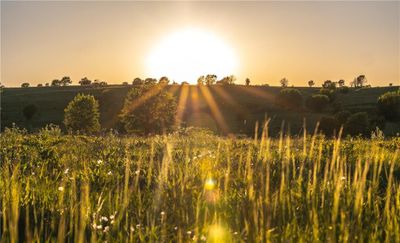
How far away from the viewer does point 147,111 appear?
6394 centimetres

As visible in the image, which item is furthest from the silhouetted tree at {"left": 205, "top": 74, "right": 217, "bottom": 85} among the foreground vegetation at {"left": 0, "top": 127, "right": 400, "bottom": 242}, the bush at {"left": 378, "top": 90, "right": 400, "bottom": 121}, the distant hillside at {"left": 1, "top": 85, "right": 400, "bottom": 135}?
the foreground vegetation at {"left": 0, "top": 127, "right": 400, "bottom": 242}

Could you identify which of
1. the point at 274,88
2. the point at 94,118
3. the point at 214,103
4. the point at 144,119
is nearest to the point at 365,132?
the point at 144,119

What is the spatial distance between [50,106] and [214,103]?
46211mm

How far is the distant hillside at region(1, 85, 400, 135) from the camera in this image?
103 meters

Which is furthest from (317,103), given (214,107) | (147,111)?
(147,111)

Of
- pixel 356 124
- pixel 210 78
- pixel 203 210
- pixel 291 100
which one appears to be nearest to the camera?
pixel 203 210

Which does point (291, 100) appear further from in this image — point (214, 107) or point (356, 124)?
point (356, 124)

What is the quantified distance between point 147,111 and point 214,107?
58.7 meters

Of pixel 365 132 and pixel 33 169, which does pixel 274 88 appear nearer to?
pixel 365 132

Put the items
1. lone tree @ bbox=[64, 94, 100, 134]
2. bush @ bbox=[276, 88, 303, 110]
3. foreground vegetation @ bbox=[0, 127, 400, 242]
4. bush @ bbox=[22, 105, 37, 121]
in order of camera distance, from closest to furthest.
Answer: foreground vegetation @ bbox=[0, 127, 400, 242] < lone tree @ bbox=[64, 94, 100, 134] < bush @ bbox=[22, 105, 37, 121] < bush @ bbox=[276, 88, 303, 110]

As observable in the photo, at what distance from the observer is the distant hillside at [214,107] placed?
103 meters

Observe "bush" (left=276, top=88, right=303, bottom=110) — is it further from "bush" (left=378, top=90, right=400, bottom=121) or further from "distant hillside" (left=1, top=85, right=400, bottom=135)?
"bush" (left=378, top=90, right=400, bottom=121)

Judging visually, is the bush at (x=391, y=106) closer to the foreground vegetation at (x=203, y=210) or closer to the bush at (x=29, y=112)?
the bush at (x=29, y=112)

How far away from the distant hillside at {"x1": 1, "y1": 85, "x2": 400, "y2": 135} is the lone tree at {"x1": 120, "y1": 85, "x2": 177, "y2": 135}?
28014 mm
